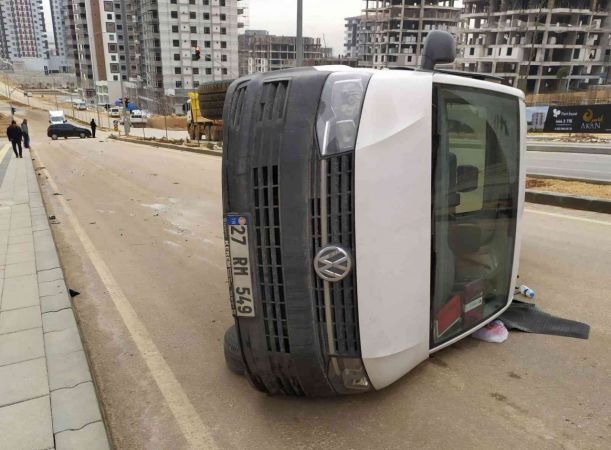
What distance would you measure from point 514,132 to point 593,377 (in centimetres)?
189

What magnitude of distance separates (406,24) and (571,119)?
7426 centimetres

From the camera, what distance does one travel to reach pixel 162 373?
354 cm

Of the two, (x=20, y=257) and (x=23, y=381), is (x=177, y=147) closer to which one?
(x=20, y=257)

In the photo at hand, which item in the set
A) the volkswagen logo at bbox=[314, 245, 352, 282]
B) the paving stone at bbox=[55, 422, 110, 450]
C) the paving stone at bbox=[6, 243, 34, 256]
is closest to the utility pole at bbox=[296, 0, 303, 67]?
the paving stone at bbox=[6, 243, 34, 256]

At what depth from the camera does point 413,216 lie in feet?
8.55

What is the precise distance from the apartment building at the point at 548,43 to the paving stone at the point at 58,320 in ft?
256

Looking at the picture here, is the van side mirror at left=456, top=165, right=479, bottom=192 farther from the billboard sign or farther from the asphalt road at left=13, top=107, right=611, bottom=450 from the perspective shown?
the billboard sign

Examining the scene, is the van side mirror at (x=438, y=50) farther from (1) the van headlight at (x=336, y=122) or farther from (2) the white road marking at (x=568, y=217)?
(2) the white road marking at (x=568, y=217)

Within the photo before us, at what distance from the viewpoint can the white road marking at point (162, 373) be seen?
2844 mm

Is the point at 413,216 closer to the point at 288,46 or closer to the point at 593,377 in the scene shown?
the point at 593,377

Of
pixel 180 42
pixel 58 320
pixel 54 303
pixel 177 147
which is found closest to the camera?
pixel 58 320

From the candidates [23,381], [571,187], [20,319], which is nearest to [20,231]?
[20,319]

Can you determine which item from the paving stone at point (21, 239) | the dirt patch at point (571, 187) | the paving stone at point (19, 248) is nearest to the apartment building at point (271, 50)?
Answer: the dirt patch at point (571, 187)

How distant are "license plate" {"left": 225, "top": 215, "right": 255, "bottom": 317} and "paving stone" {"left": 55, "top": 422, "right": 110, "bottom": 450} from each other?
3.68 feet
